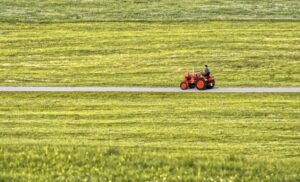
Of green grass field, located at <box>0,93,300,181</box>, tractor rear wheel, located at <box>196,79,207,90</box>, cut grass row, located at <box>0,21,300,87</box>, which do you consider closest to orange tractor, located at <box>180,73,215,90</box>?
tractor rear wheel, located at <box>196,79,207,90</box>

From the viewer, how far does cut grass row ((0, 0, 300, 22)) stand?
195ft

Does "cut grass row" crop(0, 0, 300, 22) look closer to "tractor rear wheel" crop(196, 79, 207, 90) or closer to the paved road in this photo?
the paved road

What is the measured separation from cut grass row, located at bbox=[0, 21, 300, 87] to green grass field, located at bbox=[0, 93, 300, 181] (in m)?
6.55

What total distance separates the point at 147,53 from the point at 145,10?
11.2 meters

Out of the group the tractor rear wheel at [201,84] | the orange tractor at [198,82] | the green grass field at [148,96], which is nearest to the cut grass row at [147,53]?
the green grass field at [148,96]

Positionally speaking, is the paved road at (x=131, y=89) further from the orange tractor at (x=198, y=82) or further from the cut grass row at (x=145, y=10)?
the cut grass row at (x=145, y=10)

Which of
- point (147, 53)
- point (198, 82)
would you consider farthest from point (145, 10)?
point (198, 82)

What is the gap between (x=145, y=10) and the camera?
61281 mm

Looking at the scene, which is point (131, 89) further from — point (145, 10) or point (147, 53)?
point (145, 10)

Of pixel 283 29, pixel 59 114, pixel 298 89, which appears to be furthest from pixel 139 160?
pixel 283 29

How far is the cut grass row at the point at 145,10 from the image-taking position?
59.5 metres

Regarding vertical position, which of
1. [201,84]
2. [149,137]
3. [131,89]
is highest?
[201,84]

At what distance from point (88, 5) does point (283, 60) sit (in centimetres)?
2183

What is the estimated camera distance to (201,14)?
197 feet
